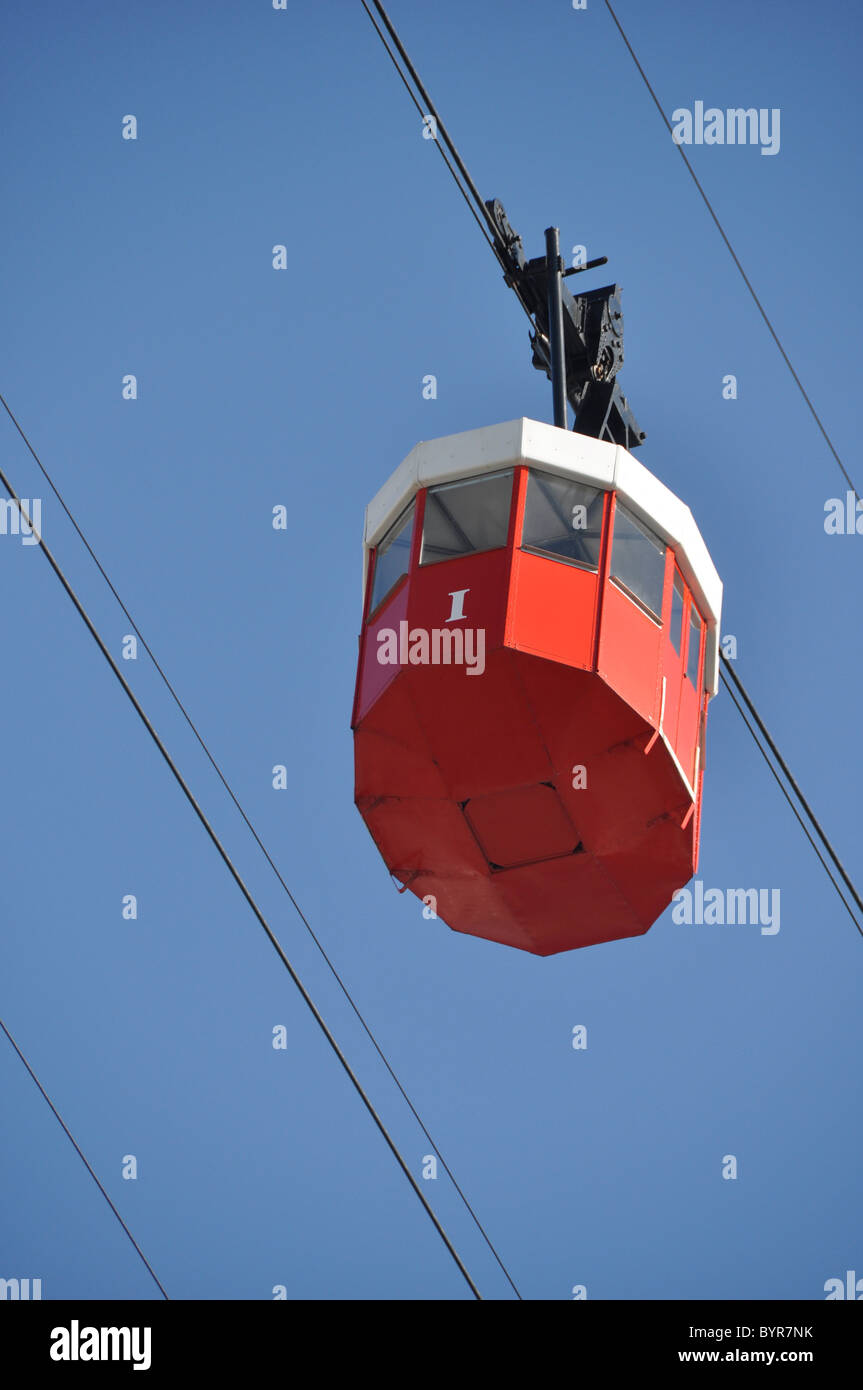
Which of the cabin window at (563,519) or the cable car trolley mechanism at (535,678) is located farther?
the cabin window at (563,519)

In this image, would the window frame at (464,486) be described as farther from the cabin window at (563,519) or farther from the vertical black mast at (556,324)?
the vertical black mast at (556,324)

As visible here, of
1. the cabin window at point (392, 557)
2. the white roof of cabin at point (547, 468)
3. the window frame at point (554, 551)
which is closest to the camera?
the window frame at point (554, 551)

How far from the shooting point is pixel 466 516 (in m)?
17.8

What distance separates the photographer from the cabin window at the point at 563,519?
17.4 metres

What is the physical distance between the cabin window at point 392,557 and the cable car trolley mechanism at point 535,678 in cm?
3

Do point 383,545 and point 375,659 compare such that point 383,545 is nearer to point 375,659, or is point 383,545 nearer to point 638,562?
point 375,659

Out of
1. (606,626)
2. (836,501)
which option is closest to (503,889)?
(606,626)

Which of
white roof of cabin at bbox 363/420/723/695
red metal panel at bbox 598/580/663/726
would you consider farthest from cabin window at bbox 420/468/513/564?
red metal panel at bbox 598/580/663/726

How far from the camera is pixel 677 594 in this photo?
1862cm

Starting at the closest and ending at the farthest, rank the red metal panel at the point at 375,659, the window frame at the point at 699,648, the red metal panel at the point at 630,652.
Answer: the red metal panel at the point at 630,652 < the red metal panel at the point at 375,659 < the window frame at the point at 699,648

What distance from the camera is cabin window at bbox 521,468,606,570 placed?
17.4 m

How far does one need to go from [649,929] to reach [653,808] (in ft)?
6.78

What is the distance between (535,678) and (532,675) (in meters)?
0.04

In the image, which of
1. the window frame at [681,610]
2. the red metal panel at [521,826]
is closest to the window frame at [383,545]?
the red metal panel at [521,826]
